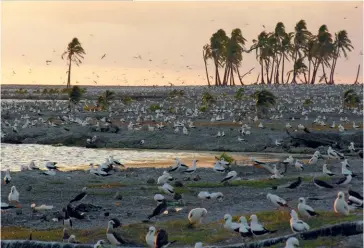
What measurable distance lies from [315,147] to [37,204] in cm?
2067

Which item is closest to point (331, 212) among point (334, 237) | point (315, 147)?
point (334, 237)

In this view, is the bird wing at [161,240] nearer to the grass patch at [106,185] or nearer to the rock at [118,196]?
the rock at [118,196]

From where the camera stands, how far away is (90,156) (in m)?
38.7

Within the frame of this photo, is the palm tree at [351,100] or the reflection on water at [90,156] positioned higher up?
the palm tree at [351,100]

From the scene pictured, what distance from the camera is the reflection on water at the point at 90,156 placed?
114ft

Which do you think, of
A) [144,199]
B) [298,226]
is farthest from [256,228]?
[144,199]

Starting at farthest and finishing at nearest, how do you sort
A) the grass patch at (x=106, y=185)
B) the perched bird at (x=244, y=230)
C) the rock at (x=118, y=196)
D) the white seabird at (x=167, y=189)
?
the grass patch at (x=106, y=185)
the white seabird at (x=167, y=189)
the rock at (x=118, y=196)
the perched bird at (x=244, y=230)

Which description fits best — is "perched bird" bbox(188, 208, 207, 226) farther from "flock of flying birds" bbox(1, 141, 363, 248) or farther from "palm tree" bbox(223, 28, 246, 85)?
"palm tree" bbox(223, 28, 246, 85)

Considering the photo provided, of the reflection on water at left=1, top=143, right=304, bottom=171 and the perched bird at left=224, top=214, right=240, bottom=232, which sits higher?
the perched bird at left=224, top=214, right=240, bottom=232

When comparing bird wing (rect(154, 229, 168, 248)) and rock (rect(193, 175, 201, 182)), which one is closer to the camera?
bird wing (rect(154, 229, 168, 248))

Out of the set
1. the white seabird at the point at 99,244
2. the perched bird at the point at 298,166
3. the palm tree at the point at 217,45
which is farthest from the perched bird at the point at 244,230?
the palm tree at the point at 217,45

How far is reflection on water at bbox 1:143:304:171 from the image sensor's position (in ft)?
114

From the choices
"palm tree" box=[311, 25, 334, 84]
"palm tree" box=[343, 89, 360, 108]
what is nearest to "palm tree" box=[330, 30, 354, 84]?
"palm tree" box=[311, 25, 334, 84]

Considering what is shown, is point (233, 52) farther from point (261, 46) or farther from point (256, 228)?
point (256, 228)
